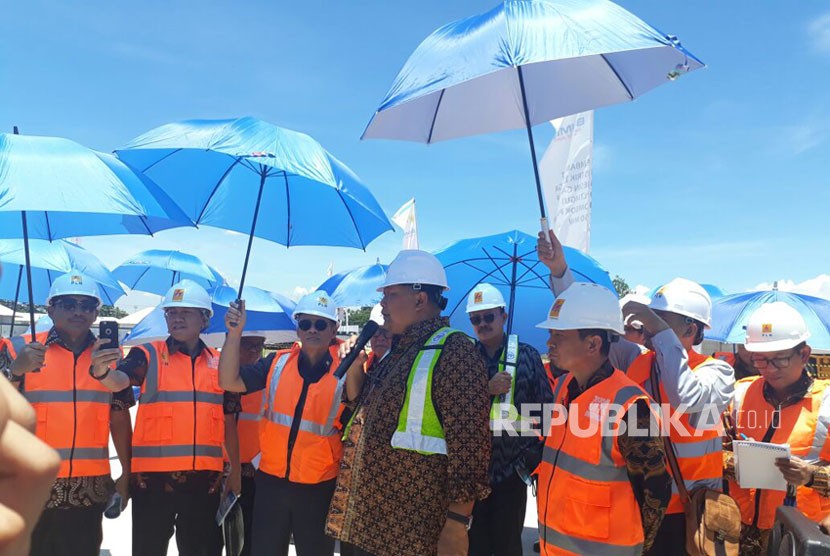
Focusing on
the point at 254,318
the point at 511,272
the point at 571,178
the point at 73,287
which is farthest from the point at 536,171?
the point at 571,178

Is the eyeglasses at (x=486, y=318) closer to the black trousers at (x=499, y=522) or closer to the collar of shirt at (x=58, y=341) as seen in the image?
the black trousers at (x=499, y=522)

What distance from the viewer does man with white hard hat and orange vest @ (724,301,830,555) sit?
3.17 metres

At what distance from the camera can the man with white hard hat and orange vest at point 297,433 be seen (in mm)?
3590

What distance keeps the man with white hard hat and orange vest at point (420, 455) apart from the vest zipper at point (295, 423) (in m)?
0.98

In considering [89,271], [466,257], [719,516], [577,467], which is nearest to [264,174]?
[466,257]

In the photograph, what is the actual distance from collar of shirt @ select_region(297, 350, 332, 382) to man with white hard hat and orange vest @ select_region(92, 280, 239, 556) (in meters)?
0.59

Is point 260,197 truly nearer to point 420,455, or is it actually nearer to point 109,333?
point 109,333

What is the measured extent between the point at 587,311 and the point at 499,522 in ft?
6.17

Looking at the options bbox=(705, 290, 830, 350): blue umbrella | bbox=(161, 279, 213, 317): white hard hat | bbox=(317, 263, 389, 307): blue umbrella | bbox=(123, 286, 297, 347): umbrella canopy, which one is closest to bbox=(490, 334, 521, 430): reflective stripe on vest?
bbox=(161, 279, 213, 317): white hard hat

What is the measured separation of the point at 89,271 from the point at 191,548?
16.0ft

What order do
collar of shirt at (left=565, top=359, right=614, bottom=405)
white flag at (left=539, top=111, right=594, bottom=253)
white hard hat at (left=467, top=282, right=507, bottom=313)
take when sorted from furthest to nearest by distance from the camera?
1. white flag at (left=539, top=111, right=594, bottom=253)
2. white hard hat at (left=467, top=282, right=507, bottom=313)
3. collar of shirt at (left=565, top=359, right=614, bottom=405)

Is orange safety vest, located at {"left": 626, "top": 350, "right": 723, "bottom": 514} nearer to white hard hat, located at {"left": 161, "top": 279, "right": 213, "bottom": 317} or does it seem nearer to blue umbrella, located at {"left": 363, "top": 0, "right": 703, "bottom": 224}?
blue umbrella, located at {"left": 363, "top": 0, "right": 703, "bottom": 224}

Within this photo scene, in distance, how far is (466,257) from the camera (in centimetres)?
500

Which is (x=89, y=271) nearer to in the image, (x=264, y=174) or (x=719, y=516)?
(x=264, y=174)
